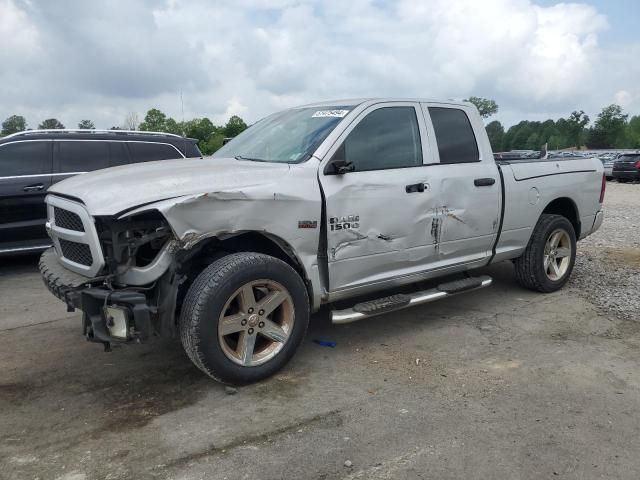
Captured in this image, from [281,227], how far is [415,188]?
128 cm

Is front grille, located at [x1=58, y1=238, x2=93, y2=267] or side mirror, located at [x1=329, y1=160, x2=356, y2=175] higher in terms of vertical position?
side mirror, located at [x1=329, y1=160, x2=356, y2=175]

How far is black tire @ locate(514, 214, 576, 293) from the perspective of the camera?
575 centimetres

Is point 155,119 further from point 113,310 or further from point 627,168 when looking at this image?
point 113,310

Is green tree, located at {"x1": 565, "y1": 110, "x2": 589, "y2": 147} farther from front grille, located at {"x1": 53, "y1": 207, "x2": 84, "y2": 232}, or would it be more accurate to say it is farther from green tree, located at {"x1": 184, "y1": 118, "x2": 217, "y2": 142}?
front grille, located at {"x1": 53, "y1": 207, "x2": 84, "y2": 232}

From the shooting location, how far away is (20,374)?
404 centimetres

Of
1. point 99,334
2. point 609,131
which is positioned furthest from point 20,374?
point 609,131

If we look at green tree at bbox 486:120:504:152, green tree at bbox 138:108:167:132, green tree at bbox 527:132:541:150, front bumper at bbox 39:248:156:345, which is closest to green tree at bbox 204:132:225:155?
green tree at bbox 486:120:504:152

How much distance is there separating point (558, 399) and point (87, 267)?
3142 mm

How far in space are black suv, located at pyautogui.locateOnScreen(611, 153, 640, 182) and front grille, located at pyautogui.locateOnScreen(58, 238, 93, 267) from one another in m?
27.0

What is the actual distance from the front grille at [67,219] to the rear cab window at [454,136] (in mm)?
2911

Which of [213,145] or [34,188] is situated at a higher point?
[213,145]

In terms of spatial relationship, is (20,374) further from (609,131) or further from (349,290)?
(609,131)

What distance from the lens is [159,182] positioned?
11.6 feet

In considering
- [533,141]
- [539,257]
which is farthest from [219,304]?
[533,141]
